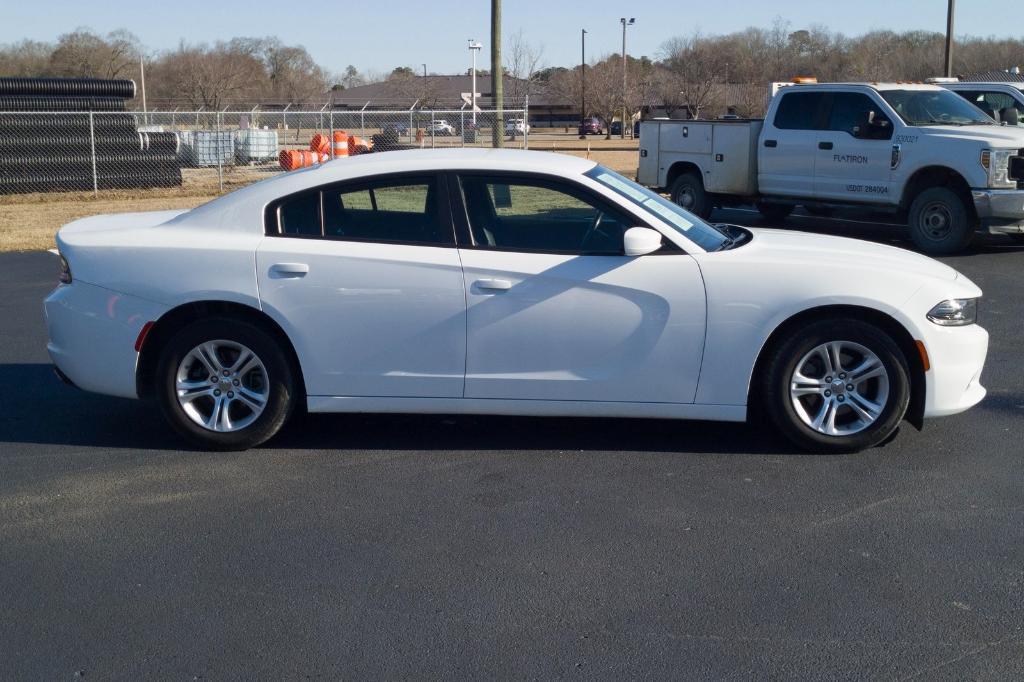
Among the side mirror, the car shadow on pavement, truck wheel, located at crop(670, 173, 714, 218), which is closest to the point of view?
the side mirror

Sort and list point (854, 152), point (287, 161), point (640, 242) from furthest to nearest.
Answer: point (287, 161) → point (854, 152) → point (640, 242)

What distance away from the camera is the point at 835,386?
557 cm

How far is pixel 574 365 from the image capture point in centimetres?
559

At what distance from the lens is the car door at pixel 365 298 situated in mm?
5590

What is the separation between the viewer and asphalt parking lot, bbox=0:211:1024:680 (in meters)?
3.64

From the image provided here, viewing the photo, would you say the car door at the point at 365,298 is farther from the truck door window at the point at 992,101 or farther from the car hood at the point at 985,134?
the truck door window at the point at 992,101

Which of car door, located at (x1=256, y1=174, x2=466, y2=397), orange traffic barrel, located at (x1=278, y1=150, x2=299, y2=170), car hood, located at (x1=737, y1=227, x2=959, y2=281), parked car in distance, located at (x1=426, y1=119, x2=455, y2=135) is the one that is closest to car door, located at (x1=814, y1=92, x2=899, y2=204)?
car hood, located at (x1=737, y1=227, x2=959, y2=281)

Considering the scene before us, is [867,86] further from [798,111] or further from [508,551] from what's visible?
[508,551]

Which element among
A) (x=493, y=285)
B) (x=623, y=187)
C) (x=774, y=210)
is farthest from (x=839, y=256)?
(x=774, y=210)

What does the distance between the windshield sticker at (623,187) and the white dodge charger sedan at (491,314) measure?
0.07 meters

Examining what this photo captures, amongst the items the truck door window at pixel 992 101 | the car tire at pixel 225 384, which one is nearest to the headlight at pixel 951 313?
the car tire at pixel 225 384

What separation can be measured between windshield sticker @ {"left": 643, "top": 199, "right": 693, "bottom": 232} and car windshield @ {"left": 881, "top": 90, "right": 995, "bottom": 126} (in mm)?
8489

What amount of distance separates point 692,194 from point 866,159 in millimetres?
3141

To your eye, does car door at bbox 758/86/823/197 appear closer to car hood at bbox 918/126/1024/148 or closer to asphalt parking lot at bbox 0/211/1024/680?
car hood at bbox 918/126/1024/148
